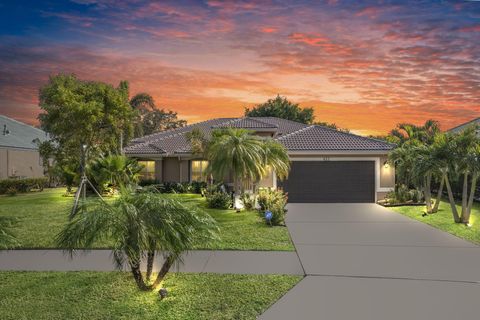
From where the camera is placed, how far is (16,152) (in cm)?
3066

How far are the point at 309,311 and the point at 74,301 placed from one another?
362 centimetres

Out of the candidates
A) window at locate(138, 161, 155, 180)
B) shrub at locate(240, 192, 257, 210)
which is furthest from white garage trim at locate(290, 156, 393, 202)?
window at locate(138, 161, 155, 180)

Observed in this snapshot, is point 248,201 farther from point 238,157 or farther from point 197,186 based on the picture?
point 197,186

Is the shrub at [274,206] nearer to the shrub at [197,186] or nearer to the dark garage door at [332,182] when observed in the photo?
the dark garage door at [332,182]

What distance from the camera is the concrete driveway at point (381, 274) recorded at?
18.0 feet

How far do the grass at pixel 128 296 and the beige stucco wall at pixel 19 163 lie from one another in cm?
2564

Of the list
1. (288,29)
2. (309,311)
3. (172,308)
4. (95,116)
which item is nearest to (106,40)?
(95,116)

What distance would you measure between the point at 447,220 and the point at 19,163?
30.7 m

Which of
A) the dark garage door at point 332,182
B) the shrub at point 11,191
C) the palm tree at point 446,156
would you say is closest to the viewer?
the palm tree at point 446,156

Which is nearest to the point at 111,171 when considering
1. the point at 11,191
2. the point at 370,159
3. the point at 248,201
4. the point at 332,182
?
the point at 11,191

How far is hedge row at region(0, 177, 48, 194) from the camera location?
23.7 m

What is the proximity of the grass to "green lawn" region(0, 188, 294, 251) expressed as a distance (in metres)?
1.05

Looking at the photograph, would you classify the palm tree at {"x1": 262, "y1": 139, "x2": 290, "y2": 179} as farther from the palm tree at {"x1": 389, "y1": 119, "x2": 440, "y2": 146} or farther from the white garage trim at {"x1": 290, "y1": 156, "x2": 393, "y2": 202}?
the palm tree at {"x1": 389, "y1": 119, "x2": 440, "y2": 146}

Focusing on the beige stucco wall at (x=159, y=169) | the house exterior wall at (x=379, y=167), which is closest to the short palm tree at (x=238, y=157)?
the house exterior wall at (x=379, y=167)
